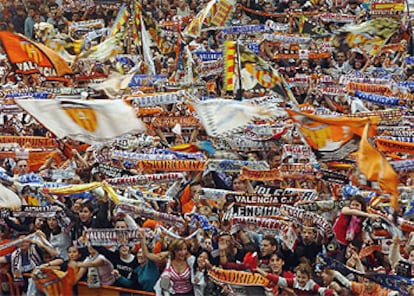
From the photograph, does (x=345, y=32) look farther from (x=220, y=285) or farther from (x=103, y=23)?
(x=220, y=285)

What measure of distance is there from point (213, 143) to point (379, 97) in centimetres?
311

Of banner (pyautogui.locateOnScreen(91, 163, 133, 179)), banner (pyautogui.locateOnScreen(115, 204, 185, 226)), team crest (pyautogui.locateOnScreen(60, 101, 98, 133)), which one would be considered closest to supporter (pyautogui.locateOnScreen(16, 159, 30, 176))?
banner (pyautogui.locateOnScreen(91, 163, 133, 179))

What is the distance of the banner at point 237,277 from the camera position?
1132 cm

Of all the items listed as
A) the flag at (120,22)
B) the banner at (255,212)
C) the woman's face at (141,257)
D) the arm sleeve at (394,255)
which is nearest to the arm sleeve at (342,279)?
the arm sleeve at (394,255)

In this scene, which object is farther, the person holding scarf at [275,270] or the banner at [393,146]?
the banner at [393,146]

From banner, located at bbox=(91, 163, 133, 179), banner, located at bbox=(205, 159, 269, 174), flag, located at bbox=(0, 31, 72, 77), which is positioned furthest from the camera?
flag, located at bbox=(0, 31, 72, 77)

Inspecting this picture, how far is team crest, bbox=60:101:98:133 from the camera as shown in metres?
12.5

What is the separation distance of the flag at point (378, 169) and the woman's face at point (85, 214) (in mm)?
3098

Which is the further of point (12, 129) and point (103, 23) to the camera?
point (103, 23)

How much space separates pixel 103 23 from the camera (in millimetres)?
21344

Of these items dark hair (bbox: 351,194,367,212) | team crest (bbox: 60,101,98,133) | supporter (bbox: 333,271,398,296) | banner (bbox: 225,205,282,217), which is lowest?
supporter (bbox: 333,271,398,296)

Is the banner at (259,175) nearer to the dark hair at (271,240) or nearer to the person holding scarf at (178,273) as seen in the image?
the dark hair at (271,240)

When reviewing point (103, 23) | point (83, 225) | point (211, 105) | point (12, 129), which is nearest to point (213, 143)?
point (211, 105)

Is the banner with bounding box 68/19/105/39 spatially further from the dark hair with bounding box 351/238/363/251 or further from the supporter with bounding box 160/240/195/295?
the dark hair with bounding box 351/238/363/251
